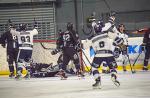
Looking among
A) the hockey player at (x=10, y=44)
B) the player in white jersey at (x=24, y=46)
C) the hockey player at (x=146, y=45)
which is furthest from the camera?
the hockey player at (x=146, y=45)

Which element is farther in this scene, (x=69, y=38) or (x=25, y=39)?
(x=25, y=39)

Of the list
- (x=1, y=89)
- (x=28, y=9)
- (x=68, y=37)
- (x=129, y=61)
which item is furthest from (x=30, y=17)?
(x=1, y=89)

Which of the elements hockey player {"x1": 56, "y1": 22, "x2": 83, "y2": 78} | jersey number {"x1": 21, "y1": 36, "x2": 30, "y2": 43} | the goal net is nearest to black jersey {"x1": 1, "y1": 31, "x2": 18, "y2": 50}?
jersey number {"x1": 21, "y1": 36, "x2": 30, "y2": 43}

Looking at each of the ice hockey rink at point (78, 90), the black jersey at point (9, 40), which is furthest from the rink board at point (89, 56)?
the ice hockey rink at point (78, 90)

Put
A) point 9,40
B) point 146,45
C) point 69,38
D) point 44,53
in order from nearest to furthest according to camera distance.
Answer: point 69,38 → point 9,40 → point 146,45 → point 44,53

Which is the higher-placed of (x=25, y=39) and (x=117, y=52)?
(x=25, y=39)

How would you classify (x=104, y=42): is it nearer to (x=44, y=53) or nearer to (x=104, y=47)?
(x=104, y=47)

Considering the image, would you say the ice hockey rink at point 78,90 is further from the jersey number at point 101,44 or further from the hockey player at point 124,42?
the hockey player at point 124,42

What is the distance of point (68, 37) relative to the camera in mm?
13828

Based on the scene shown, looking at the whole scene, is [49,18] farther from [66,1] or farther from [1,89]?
[1,89]

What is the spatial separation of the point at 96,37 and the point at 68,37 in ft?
10.3

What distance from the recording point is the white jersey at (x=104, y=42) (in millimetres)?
10680

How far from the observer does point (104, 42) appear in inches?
424

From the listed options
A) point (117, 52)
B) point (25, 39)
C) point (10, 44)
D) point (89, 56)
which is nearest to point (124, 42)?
point (117, 52)
